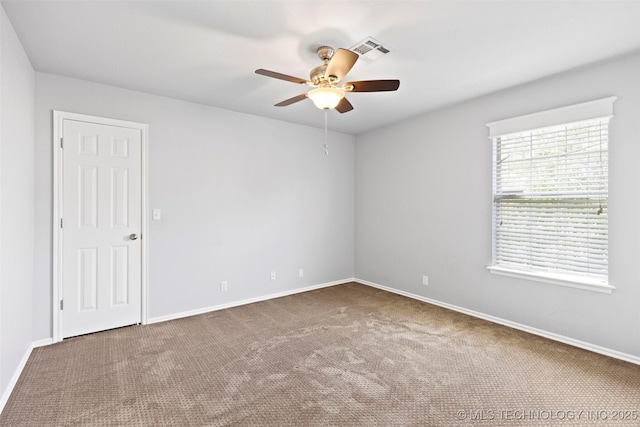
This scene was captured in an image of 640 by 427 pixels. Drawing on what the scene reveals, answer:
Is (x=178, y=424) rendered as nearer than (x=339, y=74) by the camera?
Yes

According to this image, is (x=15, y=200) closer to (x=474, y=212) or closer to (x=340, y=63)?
(x=340, y=63)

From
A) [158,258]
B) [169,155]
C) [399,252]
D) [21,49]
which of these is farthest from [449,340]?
[21,49]

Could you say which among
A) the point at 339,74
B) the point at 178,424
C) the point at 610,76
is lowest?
the point at 178,424

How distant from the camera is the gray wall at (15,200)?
78.4 inches

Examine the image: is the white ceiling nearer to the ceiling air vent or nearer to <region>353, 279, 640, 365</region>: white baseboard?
the ceiling air vent

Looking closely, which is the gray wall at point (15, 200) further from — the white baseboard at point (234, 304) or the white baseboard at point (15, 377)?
the white baseboard at point (234, 304)

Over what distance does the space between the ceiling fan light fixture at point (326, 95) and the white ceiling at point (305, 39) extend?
14.8 inches

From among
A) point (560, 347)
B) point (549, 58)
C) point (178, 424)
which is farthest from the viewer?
point (560, 347)

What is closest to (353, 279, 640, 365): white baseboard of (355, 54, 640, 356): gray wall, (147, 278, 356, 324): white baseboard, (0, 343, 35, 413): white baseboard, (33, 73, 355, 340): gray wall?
(355, 54, 640, 356): gray wall

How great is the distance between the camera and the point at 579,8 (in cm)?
196

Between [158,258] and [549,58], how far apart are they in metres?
4.26

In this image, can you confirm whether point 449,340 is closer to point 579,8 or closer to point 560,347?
point 560,347

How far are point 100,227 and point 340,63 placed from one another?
2.85 meters

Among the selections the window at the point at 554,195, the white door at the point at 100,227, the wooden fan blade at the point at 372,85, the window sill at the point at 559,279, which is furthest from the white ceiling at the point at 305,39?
the window sill at the point at 559,279
